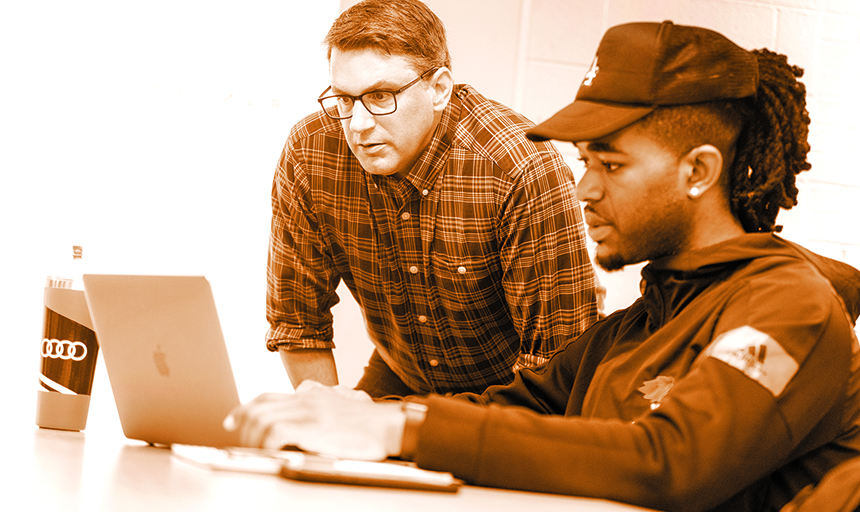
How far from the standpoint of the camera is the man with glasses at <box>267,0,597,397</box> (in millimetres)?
1534

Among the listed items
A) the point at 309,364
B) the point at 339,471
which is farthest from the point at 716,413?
the point at 309,364

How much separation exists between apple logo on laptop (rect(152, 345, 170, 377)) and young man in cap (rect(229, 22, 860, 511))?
0.36 metres

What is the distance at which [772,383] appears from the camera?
77 cm

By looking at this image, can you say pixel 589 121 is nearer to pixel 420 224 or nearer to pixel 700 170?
pixel 700 170

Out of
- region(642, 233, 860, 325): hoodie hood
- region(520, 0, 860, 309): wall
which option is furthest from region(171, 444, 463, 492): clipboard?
region(520, 0, 860, 309): wall

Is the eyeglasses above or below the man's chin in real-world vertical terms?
above

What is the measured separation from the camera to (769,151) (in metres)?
1.04

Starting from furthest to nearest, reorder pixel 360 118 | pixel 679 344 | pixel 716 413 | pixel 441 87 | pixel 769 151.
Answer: pixel 441 87 < pixel 360 118 < pixel 769 151 < pixel 679 344 < pixel 716 413

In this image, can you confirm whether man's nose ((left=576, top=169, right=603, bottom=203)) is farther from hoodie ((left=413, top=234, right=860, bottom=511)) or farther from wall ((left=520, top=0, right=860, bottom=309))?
wall ((left=520, top=0, right=860, bottom=309))

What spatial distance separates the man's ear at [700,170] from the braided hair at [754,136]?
0.01m

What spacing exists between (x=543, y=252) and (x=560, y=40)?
99 cm

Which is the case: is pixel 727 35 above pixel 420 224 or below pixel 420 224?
above

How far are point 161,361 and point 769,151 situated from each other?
85 centimetres

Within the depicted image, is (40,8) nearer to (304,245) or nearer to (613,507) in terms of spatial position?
(304,245)
